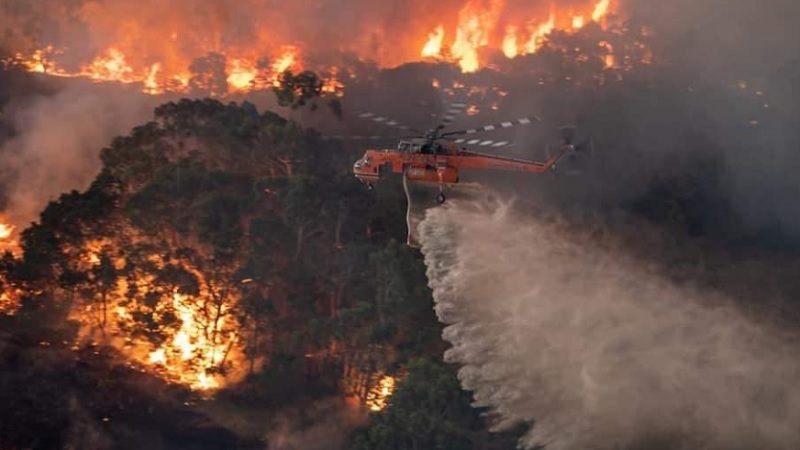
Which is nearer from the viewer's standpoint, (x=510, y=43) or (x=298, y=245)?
(x=298, y=245)

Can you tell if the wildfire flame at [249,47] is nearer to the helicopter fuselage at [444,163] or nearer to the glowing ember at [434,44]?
the glowing ember at [434,44]

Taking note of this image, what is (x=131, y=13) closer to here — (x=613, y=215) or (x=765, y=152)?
(x=613, y=215)

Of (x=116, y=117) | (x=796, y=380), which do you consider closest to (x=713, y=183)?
(x=796, y=380)

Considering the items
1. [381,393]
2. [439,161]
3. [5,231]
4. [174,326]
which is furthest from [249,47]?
[439,161]

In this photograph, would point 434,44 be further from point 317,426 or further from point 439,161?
point 317,426

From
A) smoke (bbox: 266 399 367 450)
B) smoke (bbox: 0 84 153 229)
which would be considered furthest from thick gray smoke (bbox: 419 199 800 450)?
smoke (bbox: 0 84 153 229)

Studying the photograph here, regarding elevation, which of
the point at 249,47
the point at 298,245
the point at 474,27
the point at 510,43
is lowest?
the point at 298,245

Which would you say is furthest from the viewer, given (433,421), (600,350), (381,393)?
(381,393)
